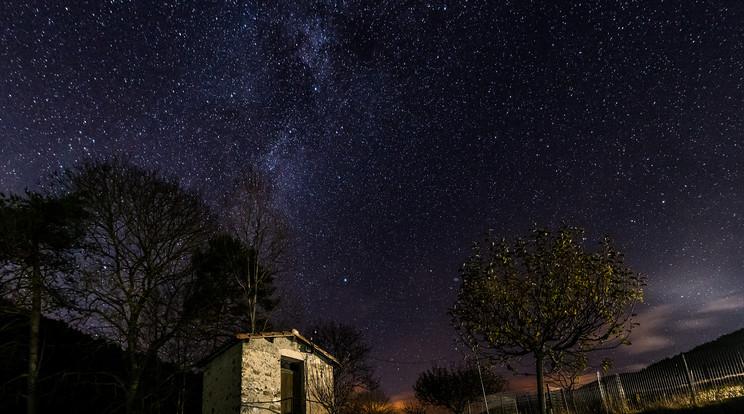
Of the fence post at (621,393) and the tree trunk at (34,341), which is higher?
the tree trunk at (34,341)

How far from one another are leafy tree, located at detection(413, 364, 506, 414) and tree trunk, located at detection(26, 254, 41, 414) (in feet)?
119

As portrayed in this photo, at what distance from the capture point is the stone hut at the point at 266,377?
1553cm

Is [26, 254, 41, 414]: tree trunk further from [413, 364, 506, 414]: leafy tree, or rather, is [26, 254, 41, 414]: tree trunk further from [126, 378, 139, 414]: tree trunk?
[413, 364, 506, 414]: leafy tree

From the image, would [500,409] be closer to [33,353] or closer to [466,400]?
[466,400]

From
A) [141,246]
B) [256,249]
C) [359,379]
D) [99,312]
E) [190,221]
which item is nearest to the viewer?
[99,312]

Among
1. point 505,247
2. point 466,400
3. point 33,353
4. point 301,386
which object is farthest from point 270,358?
point 466,400

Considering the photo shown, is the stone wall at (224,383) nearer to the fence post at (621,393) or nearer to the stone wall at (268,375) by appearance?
the stone wall at (268,375)

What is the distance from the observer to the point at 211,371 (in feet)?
59.2

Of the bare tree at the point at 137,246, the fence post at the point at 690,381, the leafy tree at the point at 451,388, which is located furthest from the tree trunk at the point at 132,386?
the leafy tree at the point at 451,388

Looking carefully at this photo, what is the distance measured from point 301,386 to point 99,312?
28.3ft

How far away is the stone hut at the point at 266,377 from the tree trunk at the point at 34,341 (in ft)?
19.6

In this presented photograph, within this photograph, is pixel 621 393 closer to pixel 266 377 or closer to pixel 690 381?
pixel 690 381

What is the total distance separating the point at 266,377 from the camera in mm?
16047

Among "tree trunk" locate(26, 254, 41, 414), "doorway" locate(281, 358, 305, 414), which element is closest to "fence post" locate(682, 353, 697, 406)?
"doorway" locate(281, 358, 305, 414)
